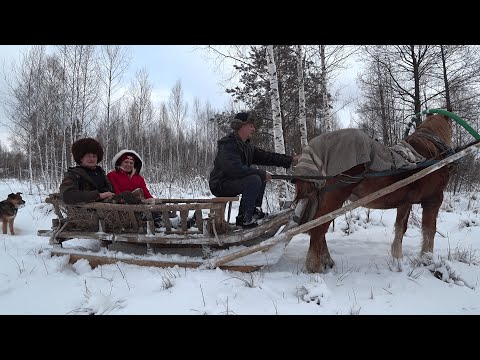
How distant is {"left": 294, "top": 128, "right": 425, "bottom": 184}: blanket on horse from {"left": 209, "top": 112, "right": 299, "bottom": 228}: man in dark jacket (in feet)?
1.63

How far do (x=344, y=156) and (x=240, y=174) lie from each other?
1.14 meters

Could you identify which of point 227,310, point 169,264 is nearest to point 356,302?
point 227,310

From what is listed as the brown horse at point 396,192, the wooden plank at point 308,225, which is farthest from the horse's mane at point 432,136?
the wooden plank at point 308,225

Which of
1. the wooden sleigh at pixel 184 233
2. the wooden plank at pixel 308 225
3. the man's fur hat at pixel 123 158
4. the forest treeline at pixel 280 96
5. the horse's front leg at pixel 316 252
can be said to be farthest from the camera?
the forest treeline at pixel 280 96

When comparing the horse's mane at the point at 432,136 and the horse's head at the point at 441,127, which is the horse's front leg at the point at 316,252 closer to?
the horse's mane at the point at 432,136

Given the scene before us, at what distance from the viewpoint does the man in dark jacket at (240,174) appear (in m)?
3.45

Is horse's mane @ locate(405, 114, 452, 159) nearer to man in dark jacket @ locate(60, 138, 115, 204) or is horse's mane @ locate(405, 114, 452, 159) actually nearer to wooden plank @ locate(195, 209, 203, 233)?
wooden plank @ locate(195, 209, 203, 233)

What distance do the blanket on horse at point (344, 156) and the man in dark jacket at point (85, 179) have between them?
230 centimetres

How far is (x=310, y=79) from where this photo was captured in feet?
35.6

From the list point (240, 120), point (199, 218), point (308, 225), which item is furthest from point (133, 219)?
point (308, 225)

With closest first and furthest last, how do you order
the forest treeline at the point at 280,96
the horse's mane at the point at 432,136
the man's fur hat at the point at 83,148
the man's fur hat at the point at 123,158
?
the horse's mane at the point at 432,136
the man's fur hat at the point at 83,148
the man's fur hat at the point at 123,158
the forest treeline at the point at 280,96

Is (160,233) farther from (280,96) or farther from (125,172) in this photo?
(280,96)
